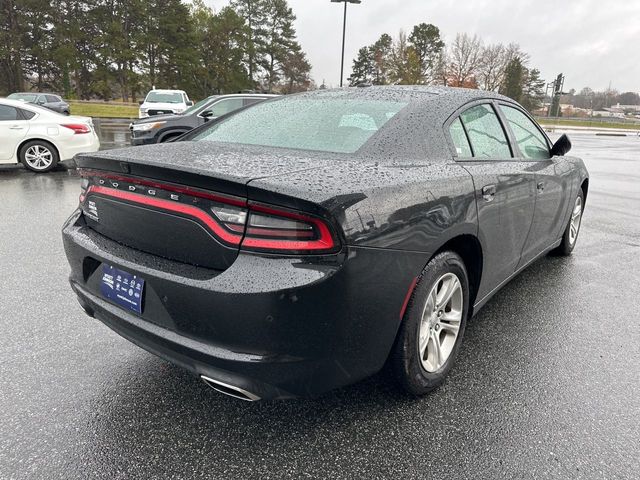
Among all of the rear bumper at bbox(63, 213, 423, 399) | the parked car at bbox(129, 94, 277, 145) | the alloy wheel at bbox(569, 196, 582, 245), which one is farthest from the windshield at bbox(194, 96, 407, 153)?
the parked car at bbox(129, 94, 277, 145)

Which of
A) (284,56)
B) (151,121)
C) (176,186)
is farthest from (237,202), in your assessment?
(284,56)

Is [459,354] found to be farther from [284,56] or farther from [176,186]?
[284,56]

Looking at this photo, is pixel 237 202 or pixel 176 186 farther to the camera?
pixel 176 186

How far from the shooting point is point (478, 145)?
106 inches

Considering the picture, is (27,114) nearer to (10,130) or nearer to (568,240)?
(10,130)

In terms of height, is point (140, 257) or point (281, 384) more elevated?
point (140, 257)

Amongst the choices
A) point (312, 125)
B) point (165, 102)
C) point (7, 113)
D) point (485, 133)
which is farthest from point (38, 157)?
point (165, 102)

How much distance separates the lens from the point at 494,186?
2.55 m

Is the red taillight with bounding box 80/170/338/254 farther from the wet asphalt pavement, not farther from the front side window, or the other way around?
the front side window

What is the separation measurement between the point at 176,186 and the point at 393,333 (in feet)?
3.53

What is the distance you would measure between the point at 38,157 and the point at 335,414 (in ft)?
29.7

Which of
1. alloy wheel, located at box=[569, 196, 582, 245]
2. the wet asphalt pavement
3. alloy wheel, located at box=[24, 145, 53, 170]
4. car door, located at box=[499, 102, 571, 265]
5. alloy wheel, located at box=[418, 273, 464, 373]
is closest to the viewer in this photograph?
the wet asphalt pavement

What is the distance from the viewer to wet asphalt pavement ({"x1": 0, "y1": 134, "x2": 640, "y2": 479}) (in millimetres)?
1850

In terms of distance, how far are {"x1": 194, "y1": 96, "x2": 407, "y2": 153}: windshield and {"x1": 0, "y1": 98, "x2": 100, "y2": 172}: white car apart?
7.35 meters
